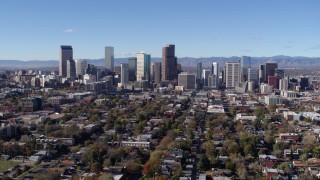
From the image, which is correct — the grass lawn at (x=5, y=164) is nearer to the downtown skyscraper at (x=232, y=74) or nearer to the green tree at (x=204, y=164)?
the green tree at (x=204, y=164)

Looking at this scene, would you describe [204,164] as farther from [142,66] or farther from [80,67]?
[80,67]

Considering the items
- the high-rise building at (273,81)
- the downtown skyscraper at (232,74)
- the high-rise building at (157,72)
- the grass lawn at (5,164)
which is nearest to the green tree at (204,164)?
the grass lawn at (5,164)

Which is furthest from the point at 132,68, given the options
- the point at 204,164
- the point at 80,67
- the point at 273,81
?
the point at 204,164

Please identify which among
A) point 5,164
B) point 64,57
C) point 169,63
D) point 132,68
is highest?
point 64,57

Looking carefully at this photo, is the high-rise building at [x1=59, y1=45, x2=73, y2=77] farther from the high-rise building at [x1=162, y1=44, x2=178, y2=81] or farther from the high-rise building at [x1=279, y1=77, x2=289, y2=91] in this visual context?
the high-rise building at [x1=279, y1=77, x2=289, y2=91]

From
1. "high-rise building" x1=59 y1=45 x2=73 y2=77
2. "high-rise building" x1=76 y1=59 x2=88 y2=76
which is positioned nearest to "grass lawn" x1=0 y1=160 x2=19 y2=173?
"high-rise building" x1=76 y1=59 x2=88 y2=76

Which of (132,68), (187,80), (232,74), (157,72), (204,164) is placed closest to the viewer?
(204,164)

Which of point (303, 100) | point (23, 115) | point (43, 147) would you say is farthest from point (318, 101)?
point (43, 147)
